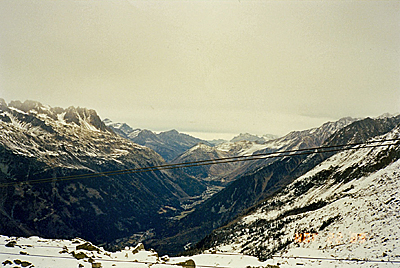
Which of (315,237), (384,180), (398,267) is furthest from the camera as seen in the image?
(384,180)

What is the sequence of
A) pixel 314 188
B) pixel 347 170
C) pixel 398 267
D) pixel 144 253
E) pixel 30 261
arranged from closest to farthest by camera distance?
pixel 398 267, pixel 30 261, pixel 144 253, pixel 347 170, pixel 314 188

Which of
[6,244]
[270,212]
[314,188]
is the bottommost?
[270,212]

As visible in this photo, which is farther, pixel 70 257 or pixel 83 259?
pixel 83 259

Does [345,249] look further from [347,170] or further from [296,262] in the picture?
[347,170]

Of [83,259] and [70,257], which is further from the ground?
[70,257]

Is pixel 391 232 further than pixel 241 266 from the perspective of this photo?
No

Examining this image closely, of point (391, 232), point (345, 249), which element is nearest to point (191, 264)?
point (345, 249)

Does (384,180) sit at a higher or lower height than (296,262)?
higher

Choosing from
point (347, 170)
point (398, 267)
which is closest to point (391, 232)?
point (398, 267)

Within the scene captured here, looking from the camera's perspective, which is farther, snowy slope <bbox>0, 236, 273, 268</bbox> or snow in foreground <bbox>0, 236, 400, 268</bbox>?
snowy slope <bbox>0, 236, 273, 268</bbox>

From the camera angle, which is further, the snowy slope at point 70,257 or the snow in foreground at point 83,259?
the snowy slope at point 70,257
